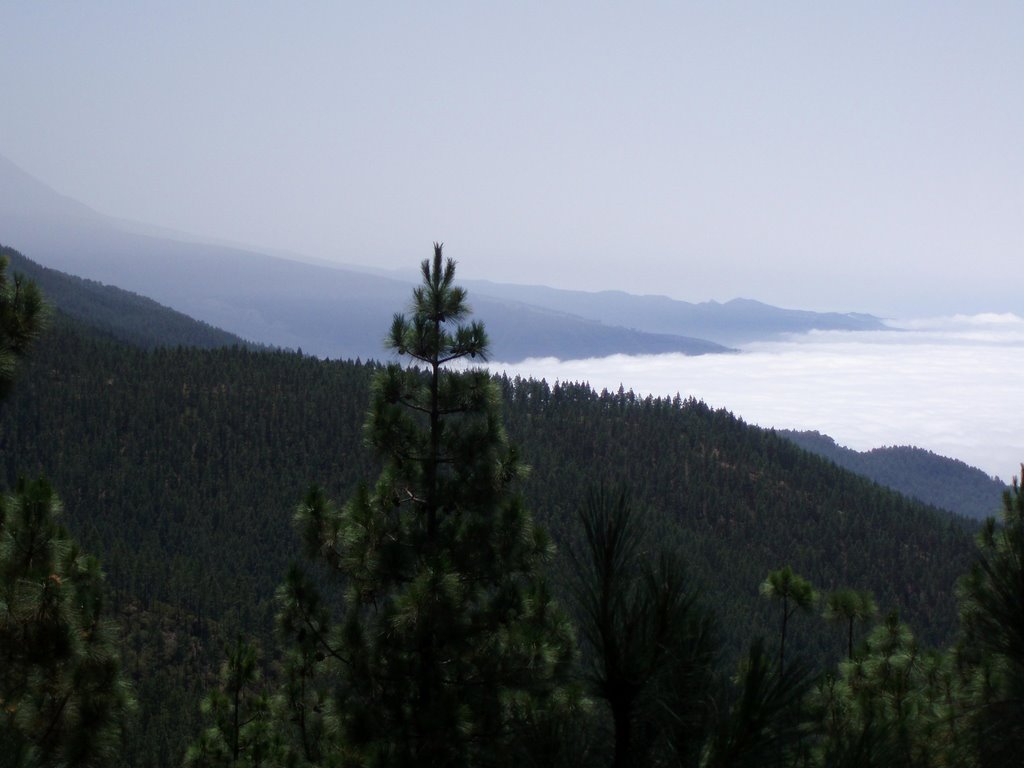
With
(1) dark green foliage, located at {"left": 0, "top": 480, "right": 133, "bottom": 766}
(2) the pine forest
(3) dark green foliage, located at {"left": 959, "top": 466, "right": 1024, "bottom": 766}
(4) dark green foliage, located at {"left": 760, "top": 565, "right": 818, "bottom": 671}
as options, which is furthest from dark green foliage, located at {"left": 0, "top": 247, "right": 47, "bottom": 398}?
(4) dark green foliage, located at {"left": 760, "top": 565, "right": 818, "bottom": 671}

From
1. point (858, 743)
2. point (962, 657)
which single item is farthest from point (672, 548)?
point (962, 657)

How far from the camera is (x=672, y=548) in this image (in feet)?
19.3

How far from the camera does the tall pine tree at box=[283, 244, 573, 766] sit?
13.7m

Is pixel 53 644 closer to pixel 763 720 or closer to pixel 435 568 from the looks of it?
pixel 435 568

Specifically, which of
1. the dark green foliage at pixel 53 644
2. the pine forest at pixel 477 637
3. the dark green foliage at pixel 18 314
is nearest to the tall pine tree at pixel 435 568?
the pine forest at pixel 477 637

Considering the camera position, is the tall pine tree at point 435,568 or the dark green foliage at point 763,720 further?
the tall pine tree at point 435,568

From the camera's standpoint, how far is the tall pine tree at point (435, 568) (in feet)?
45.0

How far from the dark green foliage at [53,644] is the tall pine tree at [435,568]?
4100mm

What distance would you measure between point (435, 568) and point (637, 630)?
7.57 metres

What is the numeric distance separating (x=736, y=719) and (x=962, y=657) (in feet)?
46.1

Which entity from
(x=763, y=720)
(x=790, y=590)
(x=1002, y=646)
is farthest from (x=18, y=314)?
(x=790, y=590)

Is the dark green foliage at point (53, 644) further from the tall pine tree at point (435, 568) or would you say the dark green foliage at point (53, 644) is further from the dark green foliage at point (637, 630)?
the dark green foliage at point (637, 630)

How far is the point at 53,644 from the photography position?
9453 mm

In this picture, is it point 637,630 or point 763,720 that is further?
point 637,630
